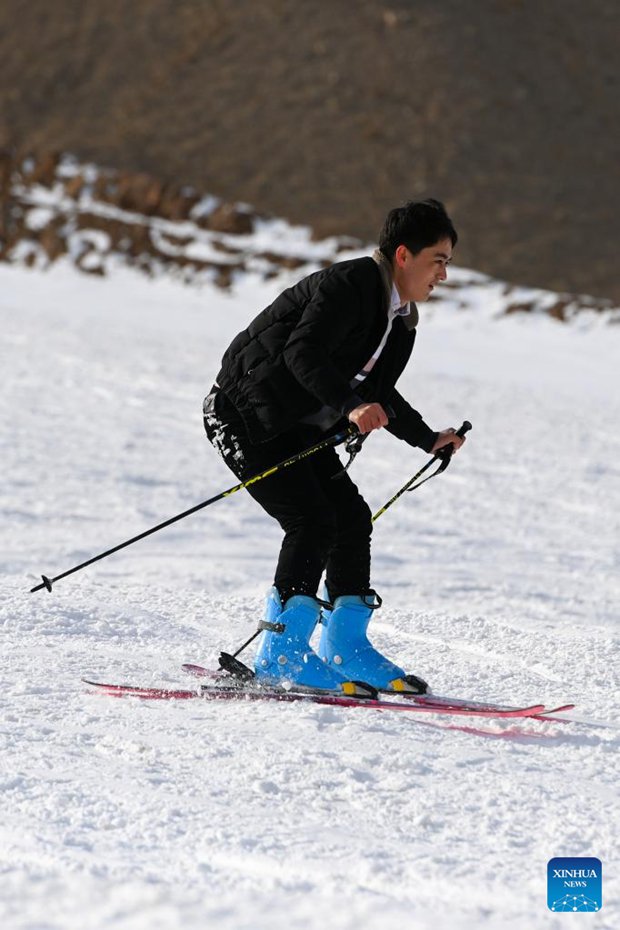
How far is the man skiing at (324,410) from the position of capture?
408 cm

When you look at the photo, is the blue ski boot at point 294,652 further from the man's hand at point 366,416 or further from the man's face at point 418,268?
the man's face at point 418,268

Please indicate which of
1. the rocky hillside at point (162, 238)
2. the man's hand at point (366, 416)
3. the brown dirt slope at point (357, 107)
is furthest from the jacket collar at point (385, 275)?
the brown dirt slope at point (357, 107)

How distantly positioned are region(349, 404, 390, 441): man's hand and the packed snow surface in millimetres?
983

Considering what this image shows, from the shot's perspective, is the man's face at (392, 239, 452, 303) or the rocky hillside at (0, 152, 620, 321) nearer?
the man's face at (392, 239, 452, 303)

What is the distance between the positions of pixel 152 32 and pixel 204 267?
2056cm

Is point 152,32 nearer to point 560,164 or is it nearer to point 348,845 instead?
point 560,164

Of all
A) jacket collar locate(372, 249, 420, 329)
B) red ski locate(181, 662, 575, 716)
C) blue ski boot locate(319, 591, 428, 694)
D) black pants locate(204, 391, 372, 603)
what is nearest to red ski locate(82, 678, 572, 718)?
red ski locate(181, 662, 575, 716)

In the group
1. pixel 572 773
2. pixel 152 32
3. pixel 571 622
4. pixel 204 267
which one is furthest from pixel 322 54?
pixel 572 773

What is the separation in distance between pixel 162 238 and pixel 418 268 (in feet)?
85.7

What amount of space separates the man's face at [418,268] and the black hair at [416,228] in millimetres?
20

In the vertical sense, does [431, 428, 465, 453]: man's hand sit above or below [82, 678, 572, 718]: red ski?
above

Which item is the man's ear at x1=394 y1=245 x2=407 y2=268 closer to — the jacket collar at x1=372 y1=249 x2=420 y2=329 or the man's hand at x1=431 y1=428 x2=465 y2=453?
the jacket collar at x1=372 y1=249 x2=420 y2=329

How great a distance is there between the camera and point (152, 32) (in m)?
44.2

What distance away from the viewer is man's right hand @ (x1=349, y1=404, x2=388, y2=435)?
3.96 m
